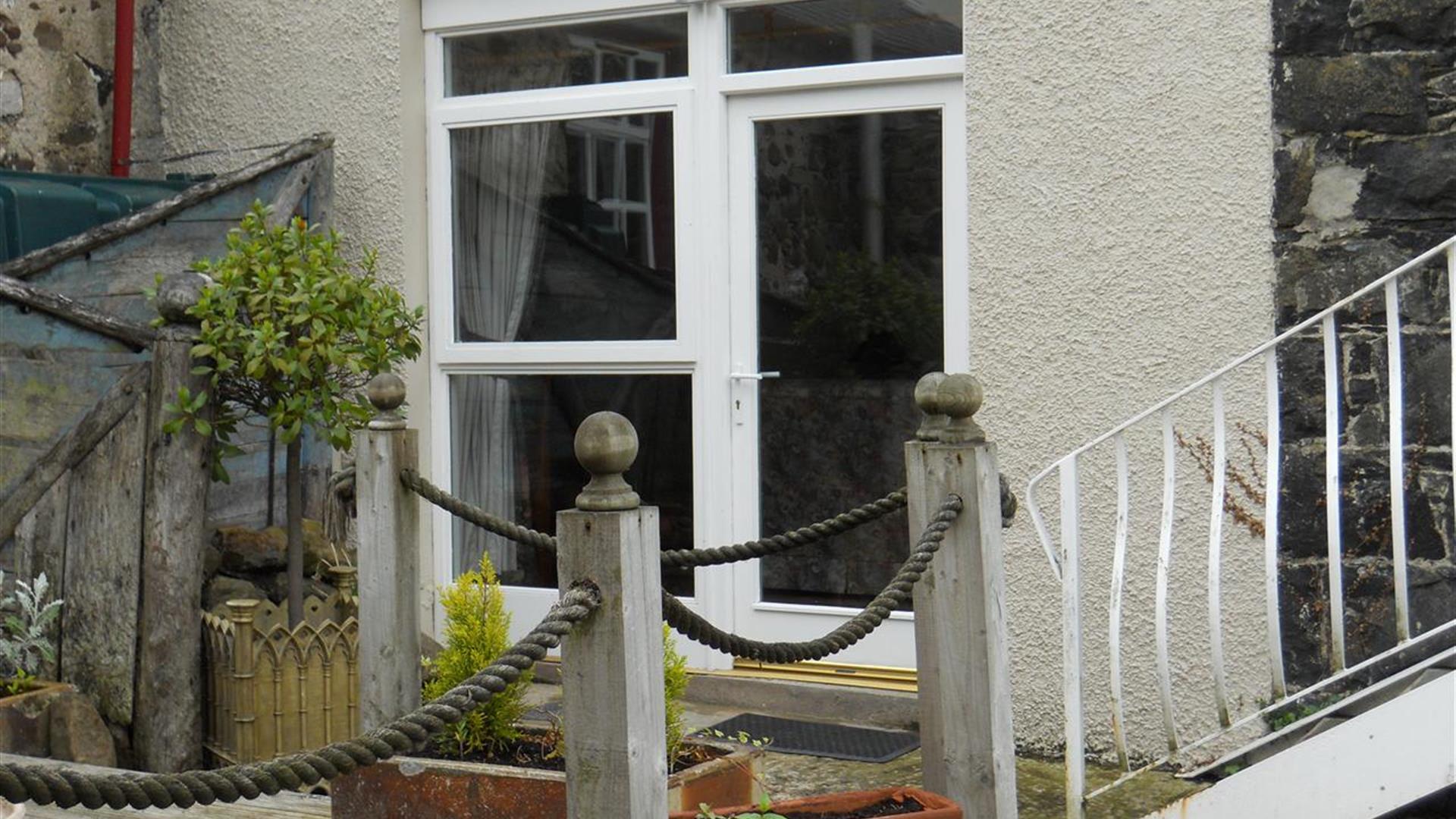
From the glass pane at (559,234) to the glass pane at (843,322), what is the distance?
16.5 inches

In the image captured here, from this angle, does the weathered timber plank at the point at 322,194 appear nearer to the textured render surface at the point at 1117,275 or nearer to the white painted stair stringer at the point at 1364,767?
the textured render surface at the point at 1117,275

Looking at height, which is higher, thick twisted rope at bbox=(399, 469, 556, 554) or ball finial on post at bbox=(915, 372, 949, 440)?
ball finial on post at bbox=(915, 372, 949, 440)

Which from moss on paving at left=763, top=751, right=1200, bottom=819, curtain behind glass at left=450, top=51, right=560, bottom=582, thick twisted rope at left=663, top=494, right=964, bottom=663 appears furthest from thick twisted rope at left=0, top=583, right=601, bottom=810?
curtain behind glass at left=450, top=51, right=560, bottom=582

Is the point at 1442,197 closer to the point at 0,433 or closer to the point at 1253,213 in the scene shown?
the point at 1253,213

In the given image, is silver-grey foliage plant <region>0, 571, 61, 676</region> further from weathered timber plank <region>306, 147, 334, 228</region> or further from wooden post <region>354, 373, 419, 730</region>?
weathered timber plank <region>306, 147, 334, 228</region>

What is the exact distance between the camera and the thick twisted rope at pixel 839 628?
10.5 ft

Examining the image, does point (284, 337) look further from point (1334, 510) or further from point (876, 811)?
point (1334, 510)

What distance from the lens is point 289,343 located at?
17.5 ft

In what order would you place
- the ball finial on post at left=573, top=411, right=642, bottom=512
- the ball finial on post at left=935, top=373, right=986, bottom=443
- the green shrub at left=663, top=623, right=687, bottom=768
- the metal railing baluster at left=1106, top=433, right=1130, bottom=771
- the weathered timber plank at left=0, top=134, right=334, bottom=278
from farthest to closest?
the weathered timber plank at left=0, top=134, right=334, bottom=278 < the metal railing baluster at left=1106, top=433, right=1130, bottom=771 < the ball finial on post at left=935, top=373, right=986, bottom=443 < the green shrub at left=663, top=623, right=687, bottom=768 < the ball finial on post at left=573, top=411, right=642, bottom=512

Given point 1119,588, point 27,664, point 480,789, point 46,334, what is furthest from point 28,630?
point 1119,588

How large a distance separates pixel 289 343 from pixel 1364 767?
3336mm

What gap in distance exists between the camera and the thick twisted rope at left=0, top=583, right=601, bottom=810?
2.31 metres

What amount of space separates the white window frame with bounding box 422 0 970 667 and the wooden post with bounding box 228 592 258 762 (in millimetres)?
1447

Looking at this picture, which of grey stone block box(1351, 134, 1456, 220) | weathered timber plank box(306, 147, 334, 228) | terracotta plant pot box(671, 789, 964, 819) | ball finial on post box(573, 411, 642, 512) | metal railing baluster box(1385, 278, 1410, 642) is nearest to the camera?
ball finial on post box(573, 411, 642, 512)
